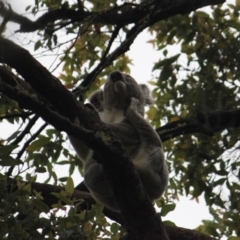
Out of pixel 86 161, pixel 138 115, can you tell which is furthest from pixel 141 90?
pixel 86 161

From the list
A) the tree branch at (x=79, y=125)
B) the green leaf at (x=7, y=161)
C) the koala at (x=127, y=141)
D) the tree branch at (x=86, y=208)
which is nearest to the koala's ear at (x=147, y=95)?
the koala at (x=127, y=141)

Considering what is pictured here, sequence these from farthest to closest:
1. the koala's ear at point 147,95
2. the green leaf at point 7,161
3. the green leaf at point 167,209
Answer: the koala's ear at point 147,95 → the green leaf at point 167,209 → the green leaf at point 7,161

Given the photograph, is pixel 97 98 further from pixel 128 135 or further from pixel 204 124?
pixel 204 124

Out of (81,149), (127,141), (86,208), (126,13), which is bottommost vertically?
(86,208)

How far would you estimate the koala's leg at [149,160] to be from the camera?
19.1ft

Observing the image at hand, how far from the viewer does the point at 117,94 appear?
700cm

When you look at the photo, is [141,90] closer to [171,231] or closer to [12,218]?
[171,231]

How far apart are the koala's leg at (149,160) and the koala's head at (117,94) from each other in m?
0.60

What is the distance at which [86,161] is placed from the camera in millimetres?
6172

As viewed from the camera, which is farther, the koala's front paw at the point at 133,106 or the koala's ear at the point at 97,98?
the koala's ear at the point at 97,98

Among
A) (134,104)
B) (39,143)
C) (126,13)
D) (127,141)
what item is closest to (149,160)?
(127,141)

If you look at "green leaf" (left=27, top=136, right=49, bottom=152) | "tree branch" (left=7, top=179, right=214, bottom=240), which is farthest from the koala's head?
"tree branch" (left=7, top=179, right=214, bottom=240)

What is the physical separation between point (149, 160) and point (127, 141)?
0.48m

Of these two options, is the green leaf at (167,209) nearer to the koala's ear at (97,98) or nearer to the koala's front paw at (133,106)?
the koala's front paw at (133,106)
